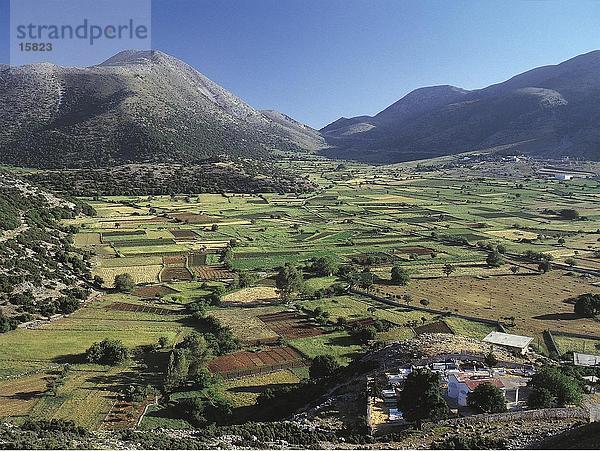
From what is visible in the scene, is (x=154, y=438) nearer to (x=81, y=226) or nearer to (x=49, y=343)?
(x=49, y=343)

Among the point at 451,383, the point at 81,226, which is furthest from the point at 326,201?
the point at 451,383

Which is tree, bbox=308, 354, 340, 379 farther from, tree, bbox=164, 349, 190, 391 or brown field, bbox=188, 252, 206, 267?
brown field, bbox=188, 252, 206, 267

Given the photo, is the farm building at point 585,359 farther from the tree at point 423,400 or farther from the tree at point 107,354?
the tree at point 107,354

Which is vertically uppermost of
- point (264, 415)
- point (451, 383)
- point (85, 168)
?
point (85, 168)

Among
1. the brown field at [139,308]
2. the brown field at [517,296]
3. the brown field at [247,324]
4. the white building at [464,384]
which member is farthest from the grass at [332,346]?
the brown field at [139,308]

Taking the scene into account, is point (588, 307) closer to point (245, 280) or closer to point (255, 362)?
point (255, 362)

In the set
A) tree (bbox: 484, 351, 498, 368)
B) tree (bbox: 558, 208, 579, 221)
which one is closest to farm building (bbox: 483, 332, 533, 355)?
tree (bbox: 484, 351, 498, 368)

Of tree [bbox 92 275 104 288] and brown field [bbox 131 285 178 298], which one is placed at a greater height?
tree [bbox 92 275 104 288]

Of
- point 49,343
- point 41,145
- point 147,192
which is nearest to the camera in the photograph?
point 49,343
